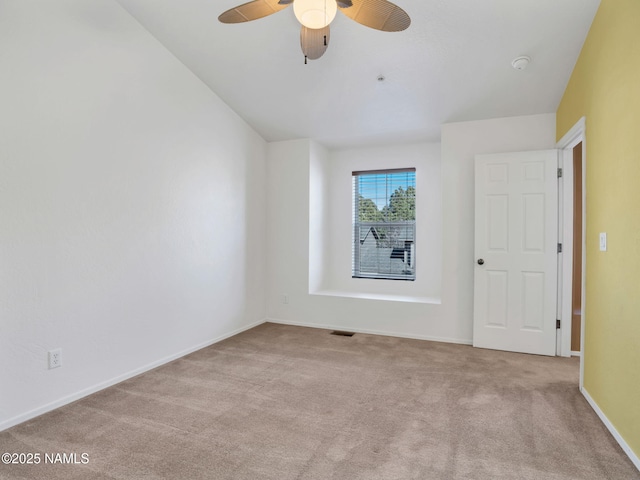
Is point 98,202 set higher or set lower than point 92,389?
higher

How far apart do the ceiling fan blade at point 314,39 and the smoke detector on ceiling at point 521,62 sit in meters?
1.81

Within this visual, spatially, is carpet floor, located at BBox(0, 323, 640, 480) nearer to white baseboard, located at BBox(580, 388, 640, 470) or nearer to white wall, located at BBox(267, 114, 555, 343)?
white baseboard, located at BBox(580, 388, 640, 470)

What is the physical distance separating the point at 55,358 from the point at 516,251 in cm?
393

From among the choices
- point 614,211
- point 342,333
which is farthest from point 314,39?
point 342,333

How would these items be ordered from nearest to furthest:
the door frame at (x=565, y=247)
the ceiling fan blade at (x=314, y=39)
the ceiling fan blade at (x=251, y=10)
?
the ceiling fan blade at (x=251, y=10), the ceiling fan blade at (x=314, y=39), the door frame at (x=565, y=247)

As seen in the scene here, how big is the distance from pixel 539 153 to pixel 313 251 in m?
2.69

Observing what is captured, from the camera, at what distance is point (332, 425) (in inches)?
85.4

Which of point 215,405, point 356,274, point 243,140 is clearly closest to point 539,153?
point 356,274

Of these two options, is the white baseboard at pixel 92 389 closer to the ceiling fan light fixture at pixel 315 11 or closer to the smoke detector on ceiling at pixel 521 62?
the ceiling fan light fixture at pixel 315 11

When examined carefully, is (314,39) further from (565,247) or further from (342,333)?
(342,333)

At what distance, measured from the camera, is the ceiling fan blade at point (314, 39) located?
1987 millimetres

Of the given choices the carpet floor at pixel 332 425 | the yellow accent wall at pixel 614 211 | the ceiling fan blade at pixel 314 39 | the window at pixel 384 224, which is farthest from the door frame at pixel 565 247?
the ceiling fan blade at pixel 314 39

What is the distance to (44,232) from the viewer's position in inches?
91.7

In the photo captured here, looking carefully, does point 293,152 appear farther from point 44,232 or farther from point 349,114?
point 44,232
